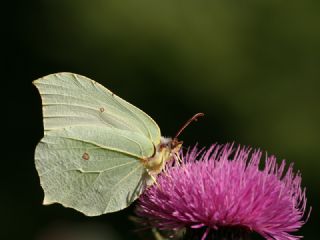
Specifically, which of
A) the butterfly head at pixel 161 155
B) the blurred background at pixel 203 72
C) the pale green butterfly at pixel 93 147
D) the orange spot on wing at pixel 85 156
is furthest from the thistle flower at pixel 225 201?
the blurred background at pixel 203 72

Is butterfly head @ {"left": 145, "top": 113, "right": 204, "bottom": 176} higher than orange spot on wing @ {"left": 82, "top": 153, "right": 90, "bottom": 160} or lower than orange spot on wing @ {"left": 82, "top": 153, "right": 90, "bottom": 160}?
higher

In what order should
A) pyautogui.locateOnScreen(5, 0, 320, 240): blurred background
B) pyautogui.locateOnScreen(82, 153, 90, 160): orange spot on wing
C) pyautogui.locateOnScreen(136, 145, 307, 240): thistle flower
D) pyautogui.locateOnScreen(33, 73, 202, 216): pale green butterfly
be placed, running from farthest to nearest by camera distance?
pyautogui.locateOnScreen(5, 0, 320, 240): blurred background < pyautogui.locateOnScreen(82, 153, 90, 160): orange spot on wing < pyautogui.locateOnScreen(33, 73, 202, 216): pale green butterfly < pyautogui.locateOnScreen(136, 145, 307, 240): thistle flower

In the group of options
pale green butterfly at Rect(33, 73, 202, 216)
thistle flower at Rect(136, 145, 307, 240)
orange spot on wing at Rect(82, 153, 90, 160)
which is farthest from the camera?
orange spot on wing at Rect(82, 153, 90, 160)

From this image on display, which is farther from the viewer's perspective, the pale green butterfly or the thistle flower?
the pale green butterfly

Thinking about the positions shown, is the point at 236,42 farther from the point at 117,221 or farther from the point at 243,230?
the point at 243,230

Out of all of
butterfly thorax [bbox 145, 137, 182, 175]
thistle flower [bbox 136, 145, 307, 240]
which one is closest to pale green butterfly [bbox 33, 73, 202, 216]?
butterfly thorax [bbox 145, 137, 182, 175]

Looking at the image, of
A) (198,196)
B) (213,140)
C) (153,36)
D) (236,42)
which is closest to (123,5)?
(153,36)

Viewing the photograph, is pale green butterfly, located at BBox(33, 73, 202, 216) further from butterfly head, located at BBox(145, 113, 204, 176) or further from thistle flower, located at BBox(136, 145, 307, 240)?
thistle flower, located at BBox(136, 145, 307, 240)
